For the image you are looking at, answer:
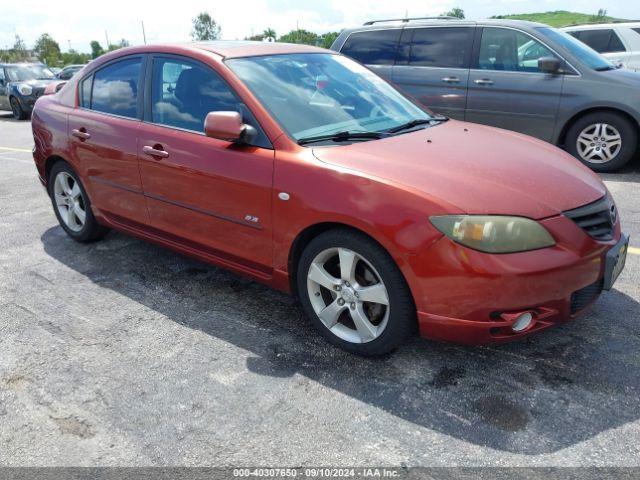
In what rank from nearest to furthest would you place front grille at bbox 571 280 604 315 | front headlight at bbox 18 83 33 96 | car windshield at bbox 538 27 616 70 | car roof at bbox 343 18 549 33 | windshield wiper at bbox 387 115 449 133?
front grille at bbox 571 280 604 315 → windshield wiper at bbox 387 115 449 133 → car windshield at bbox 538 27 616 70 → car roof at bbox 343 18 549 33 → front headlight at bbox 18 83 33 96

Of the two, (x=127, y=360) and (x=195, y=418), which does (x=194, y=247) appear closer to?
(x=127, y=360)

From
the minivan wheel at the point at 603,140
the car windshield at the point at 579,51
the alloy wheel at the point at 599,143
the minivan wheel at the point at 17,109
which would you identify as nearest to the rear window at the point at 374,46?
the car windshield at the point at 579,51

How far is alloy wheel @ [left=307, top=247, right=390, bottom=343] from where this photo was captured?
109 inches

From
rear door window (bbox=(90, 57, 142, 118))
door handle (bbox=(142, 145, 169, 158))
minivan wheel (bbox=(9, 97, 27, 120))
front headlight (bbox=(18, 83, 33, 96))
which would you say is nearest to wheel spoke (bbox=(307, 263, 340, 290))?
door handle (bbox=(142, 145, 169, 158))

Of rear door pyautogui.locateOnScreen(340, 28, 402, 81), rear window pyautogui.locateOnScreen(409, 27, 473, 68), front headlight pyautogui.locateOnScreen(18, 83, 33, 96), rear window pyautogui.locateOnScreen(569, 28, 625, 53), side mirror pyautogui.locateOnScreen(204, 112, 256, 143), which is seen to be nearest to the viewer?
side mirror pyautogui.locateOnScreen(204, 112, 256, 143)

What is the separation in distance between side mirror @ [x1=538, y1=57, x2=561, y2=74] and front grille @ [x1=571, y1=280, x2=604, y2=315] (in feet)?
15.1

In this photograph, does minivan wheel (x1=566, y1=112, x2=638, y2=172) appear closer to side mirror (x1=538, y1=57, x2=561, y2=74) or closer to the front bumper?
side mirror (x1=538, y1=57, x2=561, y2=74)

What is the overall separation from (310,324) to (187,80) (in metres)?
1.72

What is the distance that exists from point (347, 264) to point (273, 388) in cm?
70

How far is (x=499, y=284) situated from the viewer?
242 centimetres

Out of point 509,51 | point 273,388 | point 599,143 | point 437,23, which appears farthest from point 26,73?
point 273,388

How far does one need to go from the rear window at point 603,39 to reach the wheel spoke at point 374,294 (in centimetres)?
1003

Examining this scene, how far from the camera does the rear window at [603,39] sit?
10.4 m

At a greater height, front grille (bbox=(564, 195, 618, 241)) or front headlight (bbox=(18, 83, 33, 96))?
front grille (bbox=(564, 195, 618, 241))
